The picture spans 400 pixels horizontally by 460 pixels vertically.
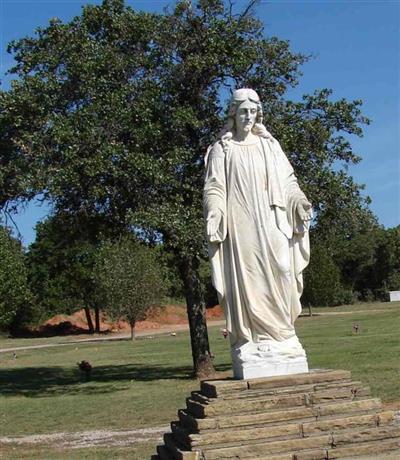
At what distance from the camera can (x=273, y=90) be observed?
18.9m

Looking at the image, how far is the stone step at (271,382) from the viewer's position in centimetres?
706

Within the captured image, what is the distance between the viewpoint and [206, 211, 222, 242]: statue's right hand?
7.74 metres

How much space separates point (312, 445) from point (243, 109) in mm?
3475

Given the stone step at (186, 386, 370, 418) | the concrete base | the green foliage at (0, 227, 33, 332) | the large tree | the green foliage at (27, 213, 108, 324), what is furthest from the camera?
the green foliage at (27, 213, 108, 324)

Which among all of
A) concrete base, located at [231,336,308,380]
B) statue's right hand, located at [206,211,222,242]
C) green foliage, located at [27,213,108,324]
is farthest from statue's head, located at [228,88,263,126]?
green foliage, located at [27,213,108,324]

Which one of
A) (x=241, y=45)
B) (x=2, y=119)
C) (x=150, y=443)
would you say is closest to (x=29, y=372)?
(x=2, y=119)

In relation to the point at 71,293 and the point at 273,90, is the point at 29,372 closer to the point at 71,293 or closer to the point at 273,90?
the point at 273,90

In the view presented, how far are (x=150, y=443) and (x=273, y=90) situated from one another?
1026cm

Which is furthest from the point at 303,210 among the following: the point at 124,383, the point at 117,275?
the point at 117,275

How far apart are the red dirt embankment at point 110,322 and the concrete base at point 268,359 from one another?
4793 centimetres

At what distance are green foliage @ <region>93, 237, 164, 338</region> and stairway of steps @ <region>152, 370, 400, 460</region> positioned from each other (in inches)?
1339

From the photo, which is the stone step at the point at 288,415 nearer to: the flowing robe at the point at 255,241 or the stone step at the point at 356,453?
the stone step at the point at 356,453

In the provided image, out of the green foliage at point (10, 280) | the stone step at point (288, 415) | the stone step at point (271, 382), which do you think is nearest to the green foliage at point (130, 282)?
the green foliage at point (10, 280)

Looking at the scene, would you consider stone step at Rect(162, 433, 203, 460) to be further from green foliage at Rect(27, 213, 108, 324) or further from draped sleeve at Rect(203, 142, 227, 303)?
green foliage at Rect(27, 213, 108, 324)
